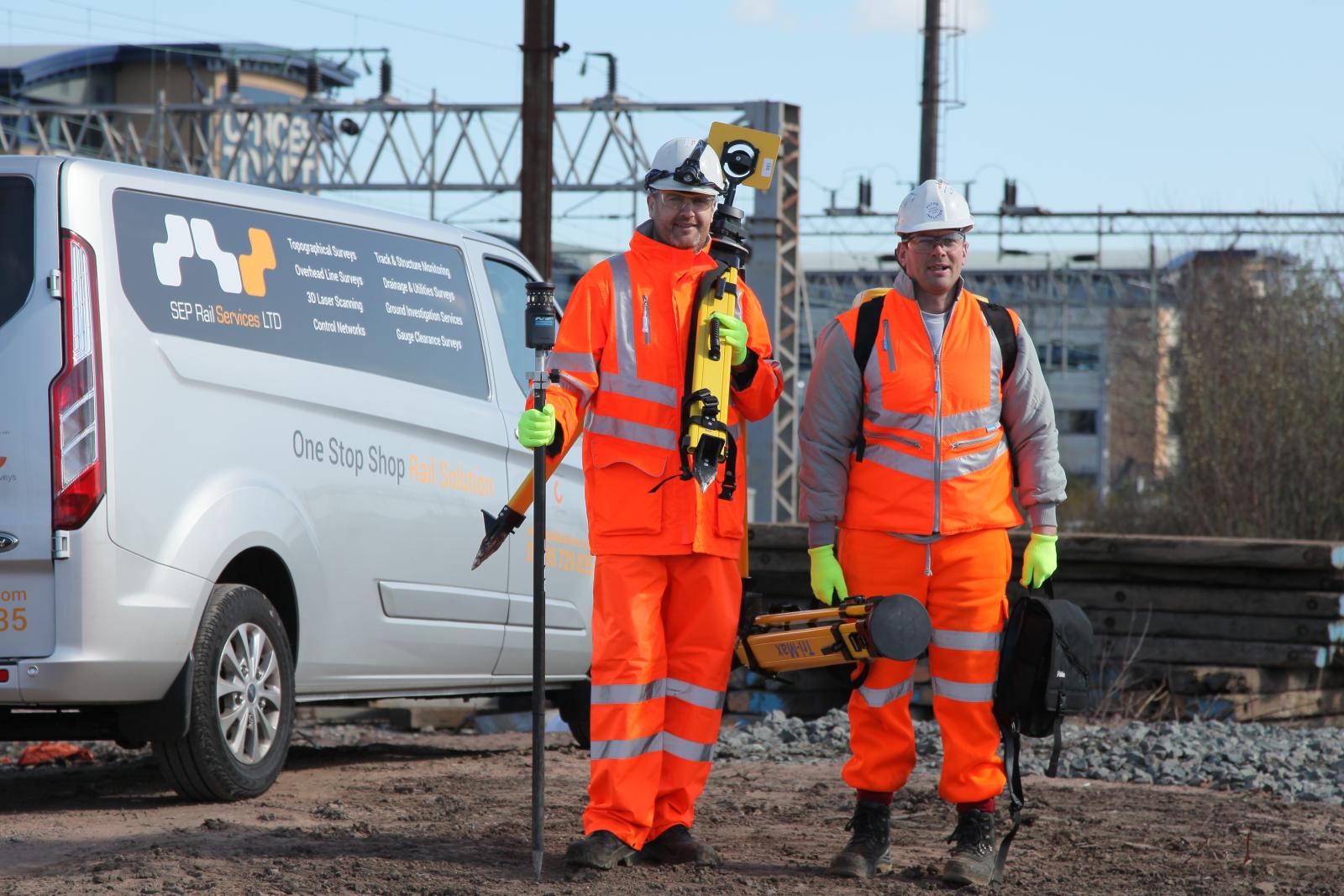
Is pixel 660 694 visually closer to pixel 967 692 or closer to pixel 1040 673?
pixel 967 692

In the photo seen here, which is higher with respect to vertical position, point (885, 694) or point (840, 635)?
point (840, 635)

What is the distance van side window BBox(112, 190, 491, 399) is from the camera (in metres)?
5.85

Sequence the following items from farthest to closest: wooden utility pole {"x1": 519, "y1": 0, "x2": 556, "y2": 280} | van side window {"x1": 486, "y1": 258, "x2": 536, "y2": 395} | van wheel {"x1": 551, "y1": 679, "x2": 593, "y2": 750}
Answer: wooden utility pole {"x1": 519, "y1": 0, "x2": 556, "y2": 280} < van wheel {"x1": 551, "y1": 679, "x2": 593, "y2": 750} < van side window {"x1": 486, "y1": 258, "x2": 536, "y2": 395}

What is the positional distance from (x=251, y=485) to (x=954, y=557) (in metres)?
2.54

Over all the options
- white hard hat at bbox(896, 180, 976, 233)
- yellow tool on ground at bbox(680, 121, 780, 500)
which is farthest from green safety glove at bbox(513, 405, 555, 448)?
white hard hat at bbox(896, 180, 976, 233)

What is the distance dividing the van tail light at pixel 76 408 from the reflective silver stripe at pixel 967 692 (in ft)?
9.11

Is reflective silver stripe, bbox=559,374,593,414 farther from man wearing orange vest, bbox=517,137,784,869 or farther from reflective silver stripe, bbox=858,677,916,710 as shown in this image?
reflective silver stripe, bbox=858,677,916,710

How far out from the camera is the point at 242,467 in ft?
19.7

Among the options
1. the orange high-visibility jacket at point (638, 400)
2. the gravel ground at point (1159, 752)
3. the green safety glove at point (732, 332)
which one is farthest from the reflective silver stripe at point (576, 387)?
the gravel ground at point (1159, 752)

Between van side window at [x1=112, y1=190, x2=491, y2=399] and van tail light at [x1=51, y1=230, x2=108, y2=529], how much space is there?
0.67 feet

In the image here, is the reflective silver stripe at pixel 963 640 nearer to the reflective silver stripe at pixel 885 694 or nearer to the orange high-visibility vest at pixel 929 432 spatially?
the reflective silver stripe at pixel 885 694

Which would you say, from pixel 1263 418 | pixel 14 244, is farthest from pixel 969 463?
pixel 1263 418

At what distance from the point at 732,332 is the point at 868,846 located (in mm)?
1650

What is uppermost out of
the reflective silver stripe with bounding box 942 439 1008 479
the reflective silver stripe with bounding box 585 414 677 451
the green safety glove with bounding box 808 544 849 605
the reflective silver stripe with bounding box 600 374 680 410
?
the reflective silver stripe with bounding box 600 374 680 410
